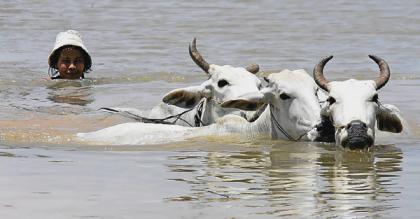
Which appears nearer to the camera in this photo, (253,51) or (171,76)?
(171,76)

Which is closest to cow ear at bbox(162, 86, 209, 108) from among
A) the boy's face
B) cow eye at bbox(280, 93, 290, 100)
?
cow eye at bbox(280, 93, 290, 100)

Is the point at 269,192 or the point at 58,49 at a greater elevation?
the point at 58,49

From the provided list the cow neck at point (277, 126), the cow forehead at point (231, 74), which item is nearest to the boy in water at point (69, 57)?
the cow forehead at point (231, 74)

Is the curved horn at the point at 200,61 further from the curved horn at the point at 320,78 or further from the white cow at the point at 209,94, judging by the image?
the curved horn at the point at 320,78

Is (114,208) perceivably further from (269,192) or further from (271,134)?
(271,134)

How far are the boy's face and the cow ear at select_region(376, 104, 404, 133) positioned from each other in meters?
6.68

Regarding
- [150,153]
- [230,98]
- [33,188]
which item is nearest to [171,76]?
[230,98]

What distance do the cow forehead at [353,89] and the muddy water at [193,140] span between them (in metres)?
0.43

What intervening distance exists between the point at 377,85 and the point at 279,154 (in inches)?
35.9

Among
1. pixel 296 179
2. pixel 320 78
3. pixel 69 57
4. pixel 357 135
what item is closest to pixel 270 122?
pixel 320 78

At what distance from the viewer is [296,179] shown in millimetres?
8148

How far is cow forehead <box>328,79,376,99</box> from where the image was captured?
9.33 metres

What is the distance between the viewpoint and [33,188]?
25.1 feet

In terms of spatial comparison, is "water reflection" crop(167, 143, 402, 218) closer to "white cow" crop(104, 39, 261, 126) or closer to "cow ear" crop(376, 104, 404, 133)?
"cow ear" crop(376, 104, 404, 133)
